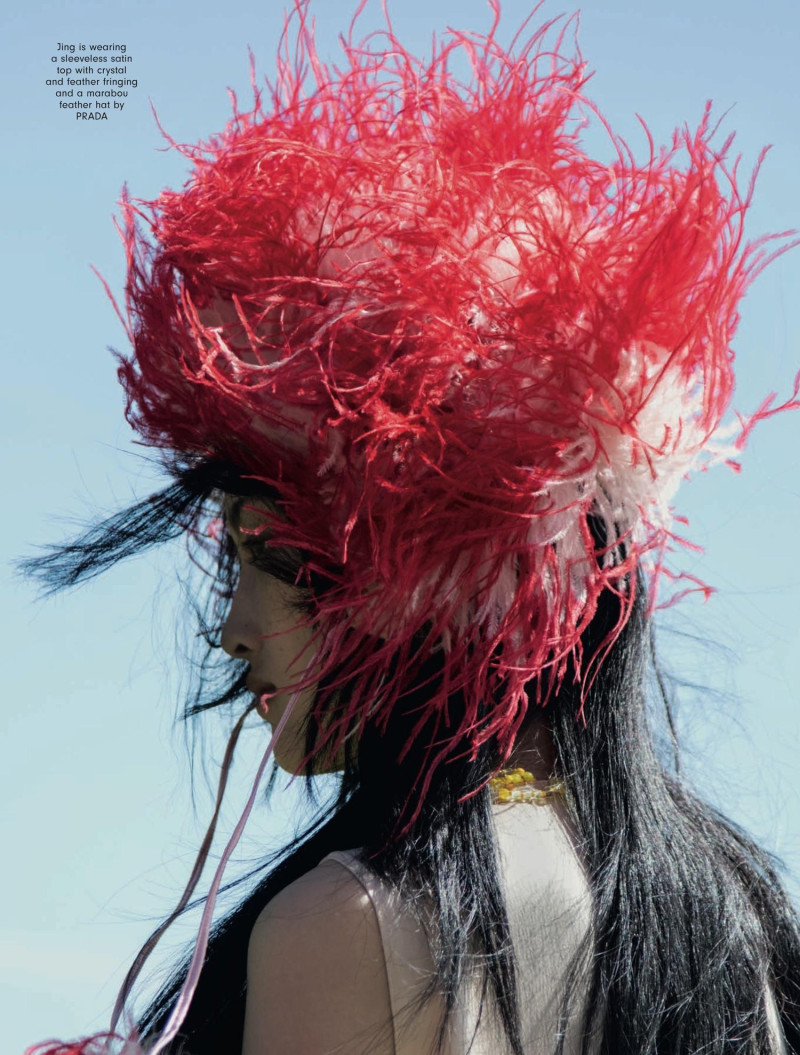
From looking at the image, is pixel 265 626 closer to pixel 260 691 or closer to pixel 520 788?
pixel 260 691

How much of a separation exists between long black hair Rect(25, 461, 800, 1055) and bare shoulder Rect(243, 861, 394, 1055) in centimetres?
6

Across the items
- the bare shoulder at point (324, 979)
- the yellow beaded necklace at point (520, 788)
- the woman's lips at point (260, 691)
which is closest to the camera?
the bare shoulder at point (324, 979)

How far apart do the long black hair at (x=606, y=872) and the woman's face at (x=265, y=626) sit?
34mm

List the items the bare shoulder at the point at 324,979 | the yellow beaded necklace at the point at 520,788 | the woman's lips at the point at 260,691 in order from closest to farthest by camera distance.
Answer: the bare shoulder at the point at 324,979 < the yellow beaded necklace at the point at 520,788 < the woman's lips at the point at 260,691

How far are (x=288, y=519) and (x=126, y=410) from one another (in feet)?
1.11

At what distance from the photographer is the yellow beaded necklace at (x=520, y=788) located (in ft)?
5.78

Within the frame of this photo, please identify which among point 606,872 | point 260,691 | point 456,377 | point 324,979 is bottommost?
point 324,979

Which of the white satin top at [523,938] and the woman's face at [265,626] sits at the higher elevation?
the woman's face at [265,626]

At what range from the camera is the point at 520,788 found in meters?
1.77

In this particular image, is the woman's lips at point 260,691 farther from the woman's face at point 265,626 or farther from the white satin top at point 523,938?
the white satin top at point 523,938

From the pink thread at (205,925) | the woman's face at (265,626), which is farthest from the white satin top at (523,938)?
the woman's face at (265,626)

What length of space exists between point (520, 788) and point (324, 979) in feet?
1.15

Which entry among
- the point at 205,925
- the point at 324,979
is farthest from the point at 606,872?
the point at 205,925

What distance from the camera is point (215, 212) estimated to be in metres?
1.84
